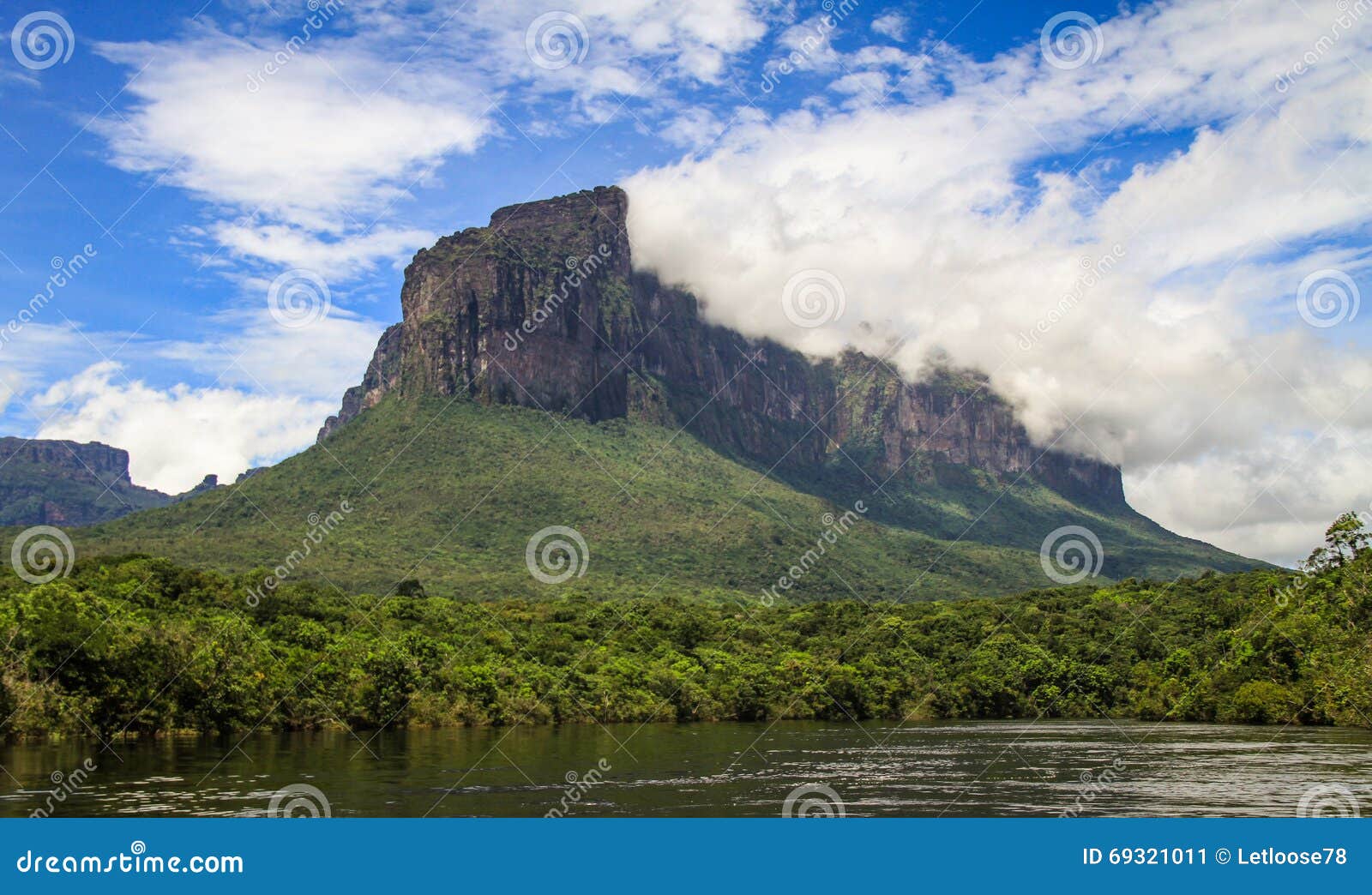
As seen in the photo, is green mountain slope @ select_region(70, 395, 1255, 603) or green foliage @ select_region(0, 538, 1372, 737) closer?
green foliage @ select_region(0, 538, 1372, 737)

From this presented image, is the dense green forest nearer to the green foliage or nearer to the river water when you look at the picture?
the green foliage

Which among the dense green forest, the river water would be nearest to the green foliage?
the dense green forest

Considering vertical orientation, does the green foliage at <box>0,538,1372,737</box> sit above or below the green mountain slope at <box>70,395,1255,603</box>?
below

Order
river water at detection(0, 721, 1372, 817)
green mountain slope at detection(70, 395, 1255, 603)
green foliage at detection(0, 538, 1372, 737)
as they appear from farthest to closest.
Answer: green mountain slope at detection(70, 395, 1255, 603), green foliage at detection(0, 538, 1372, 737), river water at detection(0, 721, 1372, 817)

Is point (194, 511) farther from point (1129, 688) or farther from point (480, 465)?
point (1129, 688)

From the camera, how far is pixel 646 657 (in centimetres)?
9306

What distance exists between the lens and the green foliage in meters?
56.9

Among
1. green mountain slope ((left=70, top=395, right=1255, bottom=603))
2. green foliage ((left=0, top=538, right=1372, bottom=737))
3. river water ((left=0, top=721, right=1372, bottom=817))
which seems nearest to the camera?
river water ((left=0, top=721, right=1372, bottom=817))

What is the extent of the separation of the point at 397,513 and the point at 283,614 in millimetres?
85562

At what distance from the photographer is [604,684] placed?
81.4 metres

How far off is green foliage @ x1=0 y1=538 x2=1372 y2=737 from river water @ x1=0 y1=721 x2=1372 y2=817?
3.15 meters

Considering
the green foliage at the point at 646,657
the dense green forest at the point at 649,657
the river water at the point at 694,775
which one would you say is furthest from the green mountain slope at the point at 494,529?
the river water at the point at 694,775

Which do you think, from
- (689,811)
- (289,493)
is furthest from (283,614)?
(289,493)

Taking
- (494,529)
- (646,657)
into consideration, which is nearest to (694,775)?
(646,657)
